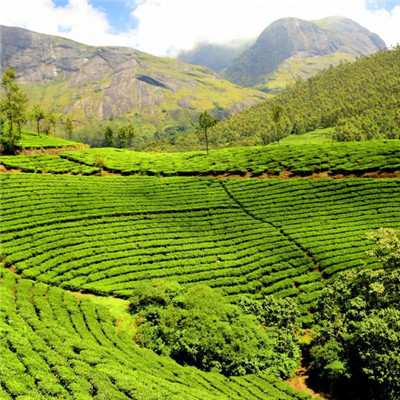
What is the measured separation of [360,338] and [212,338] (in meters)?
12.0

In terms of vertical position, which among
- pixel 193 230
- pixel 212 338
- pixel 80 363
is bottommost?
pixel 212 338

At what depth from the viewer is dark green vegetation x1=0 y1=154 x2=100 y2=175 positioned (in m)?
60.4

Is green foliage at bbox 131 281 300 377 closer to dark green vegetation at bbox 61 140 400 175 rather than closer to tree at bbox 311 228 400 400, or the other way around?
tree at bbox 311 228 400 400

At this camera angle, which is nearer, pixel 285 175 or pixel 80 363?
pixel 80 363

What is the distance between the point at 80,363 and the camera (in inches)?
674

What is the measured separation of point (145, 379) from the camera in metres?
18.3

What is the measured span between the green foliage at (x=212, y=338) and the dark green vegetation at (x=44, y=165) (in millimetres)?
44956

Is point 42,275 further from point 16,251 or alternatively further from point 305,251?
point 305,251

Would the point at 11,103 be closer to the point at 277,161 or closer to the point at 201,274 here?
the point at 277,161

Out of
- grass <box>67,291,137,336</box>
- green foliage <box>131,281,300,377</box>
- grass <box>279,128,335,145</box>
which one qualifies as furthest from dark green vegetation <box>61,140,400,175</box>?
grass <box>279,128,335,145</box>

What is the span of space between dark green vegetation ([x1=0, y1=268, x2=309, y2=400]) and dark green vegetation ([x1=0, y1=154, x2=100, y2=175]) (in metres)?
37.4

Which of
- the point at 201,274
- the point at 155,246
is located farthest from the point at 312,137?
the point at 201,274

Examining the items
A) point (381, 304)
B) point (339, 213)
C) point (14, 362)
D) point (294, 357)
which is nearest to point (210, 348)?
point (294, 357)

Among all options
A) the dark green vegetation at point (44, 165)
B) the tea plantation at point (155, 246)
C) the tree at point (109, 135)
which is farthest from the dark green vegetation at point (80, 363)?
the tree at point (109, 135)
